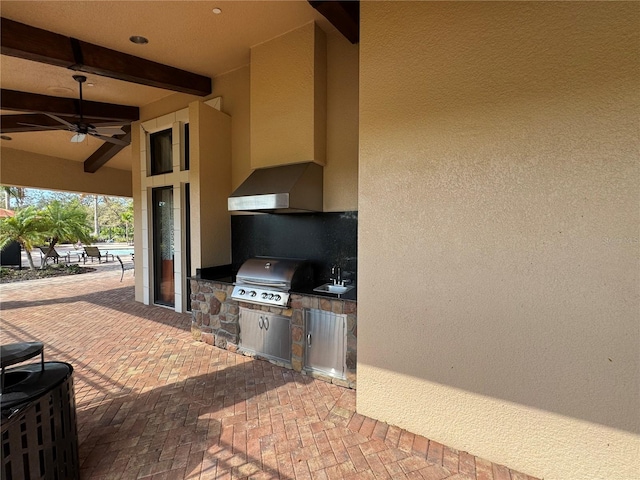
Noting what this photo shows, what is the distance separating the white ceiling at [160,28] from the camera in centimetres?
319

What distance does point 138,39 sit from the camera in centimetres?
381

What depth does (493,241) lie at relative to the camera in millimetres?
1953

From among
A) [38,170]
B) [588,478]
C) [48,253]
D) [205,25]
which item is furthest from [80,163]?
[588,478]

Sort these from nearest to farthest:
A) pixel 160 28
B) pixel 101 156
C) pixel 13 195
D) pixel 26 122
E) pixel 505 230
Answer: pixel 505 230 < pixel 160 28 < pixel 26 122 < pixel 101 156 < pixel 13 195

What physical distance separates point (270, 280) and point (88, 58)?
3.61m

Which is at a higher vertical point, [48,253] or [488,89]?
[488,89]

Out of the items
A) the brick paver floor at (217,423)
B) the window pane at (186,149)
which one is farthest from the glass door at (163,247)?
the brick paver floor at (217,423)

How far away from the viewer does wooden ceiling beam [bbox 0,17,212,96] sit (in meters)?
3.38

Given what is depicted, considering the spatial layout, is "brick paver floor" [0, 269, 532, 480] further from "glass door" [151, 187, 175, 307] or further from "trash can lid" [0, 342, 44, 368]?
"glass door" [151, 187, 175, 307]

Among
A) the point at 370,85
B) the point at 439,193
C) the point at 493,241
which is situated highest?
the point at 370,85

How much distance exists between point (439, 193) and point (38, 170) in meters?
10.4

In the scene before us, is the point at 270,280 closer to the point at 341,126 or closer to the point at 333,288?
the point at 333,288

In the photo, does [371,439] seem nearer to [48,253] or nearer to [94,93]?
[94,93]

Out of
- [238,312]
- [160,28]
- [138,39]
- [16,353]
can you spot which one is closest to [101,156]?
[138,39]
